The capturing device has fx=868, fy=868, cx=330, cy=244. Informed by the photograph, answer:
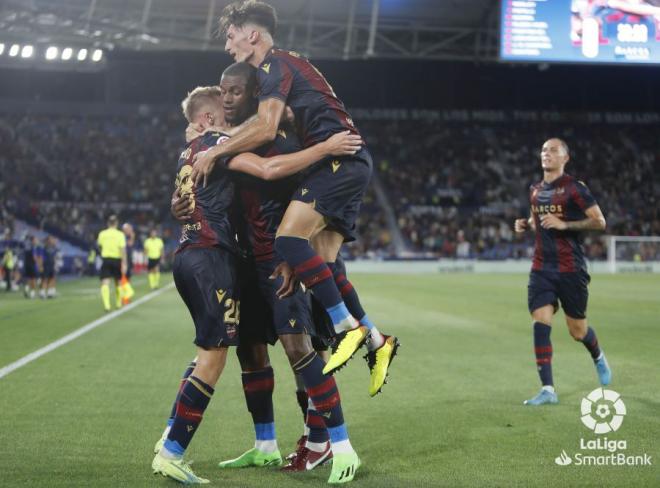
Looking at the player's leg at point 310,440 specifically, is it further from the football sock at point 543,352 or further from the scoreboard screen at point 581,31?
the scoreboard screen at point 581,31

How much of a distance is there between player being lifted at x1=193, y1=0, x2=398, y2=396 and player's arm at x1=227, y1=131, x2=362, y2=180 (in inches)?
2.8

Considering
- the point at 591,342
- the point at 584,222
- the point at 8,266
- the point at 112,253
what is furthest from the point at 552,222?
the point at 8,266

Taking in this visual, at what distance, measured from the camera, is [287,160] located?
4.77m

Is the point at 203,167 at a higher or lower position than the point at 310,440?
higher

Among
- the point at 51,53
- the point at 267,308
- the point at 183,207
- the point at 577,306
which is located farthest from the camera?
the point at 51,53

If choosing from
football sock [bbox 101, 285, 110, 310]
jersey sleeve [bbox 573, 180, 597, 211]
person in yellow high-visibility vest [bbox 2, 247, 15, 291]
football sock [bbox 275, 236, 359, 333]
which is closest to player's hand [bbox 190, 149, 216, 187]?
football sock [bbox 275, 236, 359, 333]

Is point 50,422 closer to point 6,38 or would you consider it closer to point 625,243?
point 6,38

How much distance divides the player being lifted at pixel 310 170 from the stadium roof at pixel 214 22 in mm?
28618

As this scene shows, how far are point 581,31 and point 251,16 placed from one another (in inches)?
834

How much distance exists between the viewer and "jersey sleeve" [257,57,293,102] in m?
4.75

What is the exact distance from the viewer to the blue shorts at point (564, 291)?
7.86 m

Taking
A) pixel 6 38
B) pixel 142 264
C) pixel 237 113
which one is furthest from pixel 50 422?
pixel 142 264

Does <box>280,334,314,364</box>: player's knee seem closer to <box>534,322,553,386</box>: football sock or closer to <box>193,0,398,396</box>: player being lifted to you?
<box>193,0,398,396</box>: player being lifted

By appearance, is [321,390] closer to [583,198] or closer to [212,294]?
[212,294]
